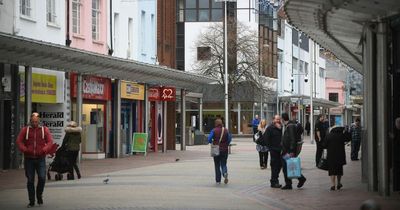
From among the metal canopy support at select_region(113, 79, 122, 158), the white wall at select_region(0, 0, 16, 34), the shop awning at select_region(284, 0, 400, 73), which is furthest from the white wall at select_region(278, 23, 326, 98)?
the shop awning at select_region(284, 0, 400, 73)

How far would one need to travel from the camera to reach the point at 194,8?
73.7 m

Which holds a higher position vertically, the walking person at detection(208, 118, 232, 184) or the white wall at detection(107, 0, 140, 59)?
the white wall at detection(107, 0, 140, 59)

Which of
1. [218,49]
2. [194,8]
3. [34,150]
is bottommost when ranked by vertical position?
[34,150]

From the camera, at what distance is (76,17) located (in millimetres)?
32406

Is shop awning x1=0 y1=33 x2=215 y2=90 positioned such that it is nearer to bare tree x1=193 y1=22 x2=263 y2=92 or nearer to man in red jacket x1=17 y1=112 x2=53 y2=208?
man in red jacket x1=17 y1=112 x2=53 y2=208

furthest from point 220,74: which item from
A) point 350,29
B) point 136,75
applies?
point 350,29

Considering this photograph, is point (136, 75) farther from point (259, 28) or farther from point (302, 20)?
point (259, 28)

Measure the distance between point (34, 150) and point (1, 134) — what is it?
Answer: 11.1 metres

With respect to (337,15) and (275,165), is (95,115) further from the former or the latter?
(337,15)

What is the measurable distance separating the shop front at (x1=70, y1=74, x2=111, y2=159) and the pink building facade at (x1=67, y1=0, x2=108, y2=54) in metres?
1.55

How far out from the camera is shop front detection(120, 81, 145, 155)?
36.2 meters

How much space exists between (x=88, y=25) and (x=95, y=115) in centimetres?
396

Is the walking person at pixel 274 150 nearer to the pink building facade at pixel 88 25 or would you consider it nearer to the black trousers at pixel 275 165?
the black trousers at pixel 275 165

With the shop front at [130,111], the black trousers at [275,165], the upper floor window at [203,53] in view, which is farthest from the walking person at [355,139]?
the upper floor window at [203,53]
